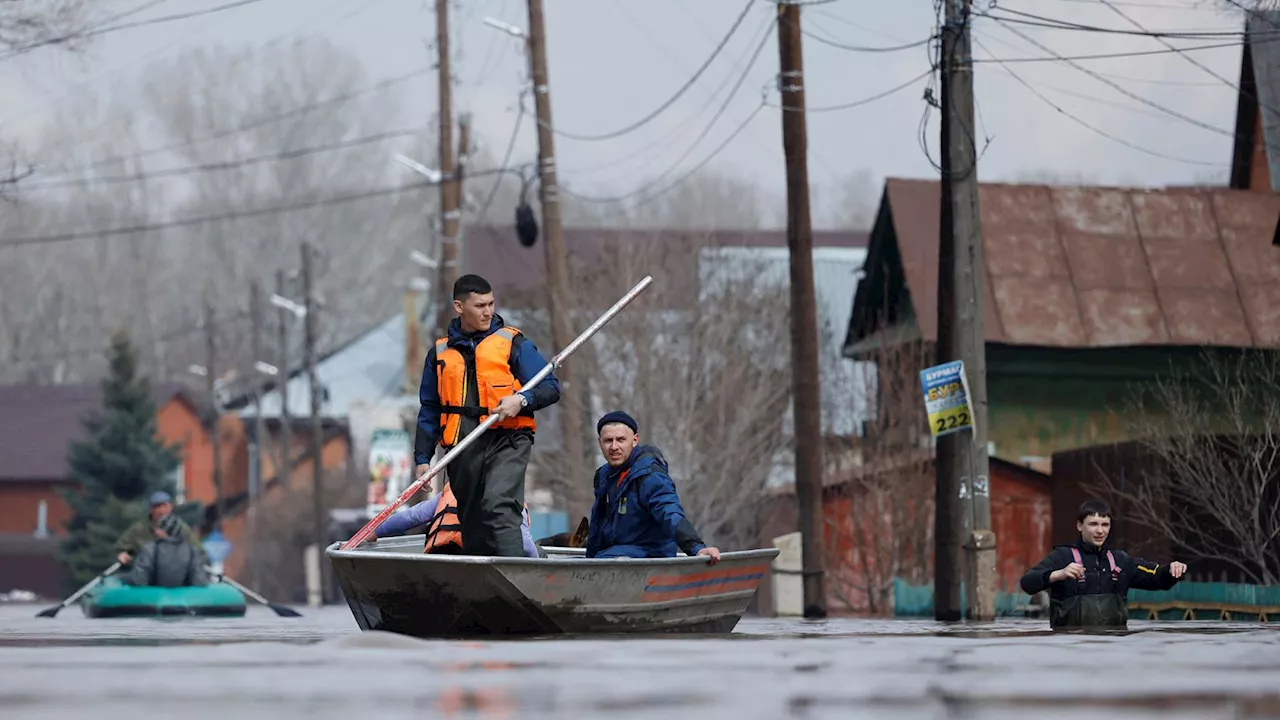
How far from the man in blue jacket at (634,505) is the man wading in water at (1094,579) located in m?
2.26

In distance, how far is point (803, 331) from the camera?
25594mm

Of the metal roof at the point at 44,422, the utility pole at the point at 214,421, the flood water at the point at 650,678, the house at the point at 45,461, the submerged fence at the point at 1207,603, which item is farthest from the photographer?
the metal roof at the point at 44,422

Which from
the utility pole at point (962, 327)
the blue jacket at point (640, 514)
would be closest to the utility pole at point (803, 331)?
the utility pole at point (962, 327)

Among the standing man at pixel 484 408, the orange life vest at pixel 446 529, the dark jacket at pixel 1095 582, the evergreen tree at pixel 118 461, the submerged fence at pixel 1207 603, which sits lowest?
the submerged fence at pixel 1207 603

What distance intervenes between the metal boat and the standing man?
56 cm

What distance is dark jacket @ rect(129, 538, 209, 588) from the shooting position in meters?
27.2

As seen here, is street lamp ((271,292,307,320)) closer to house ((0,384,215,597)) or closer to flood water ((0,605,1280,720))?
house ((0,384,215,597))

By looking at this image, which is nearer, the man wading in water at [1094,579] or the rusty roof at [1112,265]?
the man wading in water at [1094,579]

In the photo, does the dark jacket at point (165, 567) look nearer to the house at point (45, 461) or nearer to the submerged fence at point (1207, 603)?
the submerged fence at point (1207, 603)

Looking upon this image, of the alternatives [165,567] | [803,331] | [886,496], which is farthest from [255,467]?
[803,331]

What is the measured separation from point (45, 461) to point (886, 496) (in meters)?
51.6

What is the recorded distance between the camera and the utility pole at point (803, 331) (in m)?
25.5

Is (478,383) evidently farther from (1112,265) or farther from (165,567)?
(1112,265)

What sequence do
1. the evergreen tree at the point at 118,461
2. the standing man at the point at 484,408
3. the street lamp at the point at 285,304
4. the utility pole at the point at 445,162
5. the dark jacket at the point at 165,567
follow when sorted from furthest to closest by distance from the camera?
the street lamp at the point at 285,304 → the evergreen tree at the point at 118,461 → the utility pole at the point at 445,162 → the dark jacket at the point at 165,567 → the standing man at the point at 484,408
